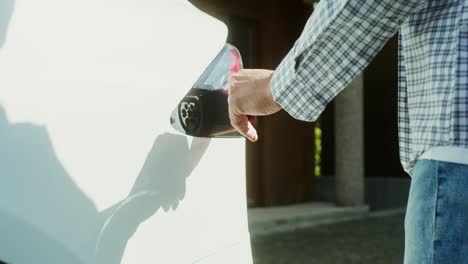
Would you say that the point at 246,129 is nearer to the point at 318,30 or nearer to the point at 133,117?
the point at 133,117

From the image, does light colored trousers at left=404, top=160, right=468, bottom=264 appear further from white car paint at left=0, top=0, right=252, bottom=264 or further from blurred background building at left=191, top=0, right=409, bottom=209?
blurred background building at left=191, top=0, right=409, bottom=209

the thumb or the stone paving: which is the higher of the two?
the thumb

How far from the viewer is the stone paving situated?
5.08 meters

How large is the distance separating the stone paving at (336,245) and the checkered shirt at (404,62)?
13.2 ft

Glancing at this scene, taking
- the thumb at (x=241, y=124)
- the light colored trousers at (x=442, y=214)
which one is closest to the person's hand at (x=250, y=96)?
the thumb at (x=241, y=124)

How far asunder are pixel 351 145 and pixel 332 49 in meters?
7.49

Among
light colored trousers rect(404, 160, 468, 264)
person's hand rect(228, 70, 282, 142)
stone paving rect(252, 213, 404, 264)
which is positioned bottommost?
stone paving rect(252, 213, 404, 264)

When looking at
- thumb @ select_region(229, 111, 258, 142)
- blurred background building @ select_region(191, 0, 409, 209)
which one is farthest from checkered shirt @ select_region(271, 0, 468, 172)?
blurred background building @ select_region(191, 0, 409, 209)

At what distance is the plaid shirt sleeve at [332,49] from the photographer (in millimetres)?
937

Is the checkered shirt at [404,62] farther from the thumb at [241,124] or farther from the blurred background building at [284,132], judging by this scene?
the blurred background building at [284,132]

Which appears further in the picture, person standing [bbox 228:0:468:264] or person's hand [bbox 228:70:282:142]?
person's hand [bbox 228:70:282:142]

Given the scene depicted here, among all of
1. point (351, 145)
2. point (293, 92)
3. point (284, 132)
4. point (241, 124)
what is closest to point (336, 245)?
point (351, 145)

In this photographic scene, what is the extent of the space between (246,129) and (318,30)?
13.8 inches

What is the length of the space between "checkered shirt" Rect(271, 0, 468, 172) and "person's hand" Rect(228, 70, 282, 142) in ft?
0.22
